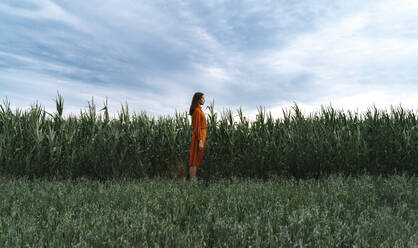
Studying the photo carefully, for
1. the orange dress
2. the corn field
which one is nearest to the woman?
the orange dress

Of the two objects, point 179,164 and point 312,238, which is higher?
point 179,164

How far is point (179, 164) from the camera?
8.86 meters

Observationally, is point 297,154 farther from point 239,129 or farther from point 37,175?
point 37,175

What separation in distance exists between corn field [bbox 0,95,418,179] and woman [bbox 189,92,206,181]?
1.33m

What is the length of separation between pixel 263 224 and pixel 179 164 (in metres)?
5.77

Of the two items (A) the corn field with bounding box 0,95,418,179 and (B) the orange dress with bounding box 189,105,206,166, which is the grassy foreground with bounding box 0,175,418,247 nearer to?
(B) the orange dress with bounding box 189,105,206,166

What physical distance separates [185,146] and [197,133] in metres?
1.66

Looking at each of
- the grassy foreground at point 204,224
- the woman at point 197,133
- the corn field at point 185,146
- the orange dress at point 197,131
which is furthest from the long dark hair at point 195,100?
the grassy foreground at point 204,224

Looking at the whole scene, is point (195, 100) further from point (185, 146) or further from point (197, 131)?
point (185, 146)

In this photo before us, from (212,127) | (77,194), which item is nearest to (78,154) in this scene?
(77,194)

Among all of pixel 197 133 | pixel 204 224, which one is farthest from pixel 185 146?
pixel 204 224

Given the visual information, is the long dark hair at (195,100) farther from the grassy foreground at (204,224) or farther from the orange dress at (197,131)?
the grassy foreground at (204,224)

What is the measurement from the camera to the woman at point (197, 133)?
7.20m

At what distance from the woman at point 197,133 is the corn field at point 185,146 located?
4.37 feet
